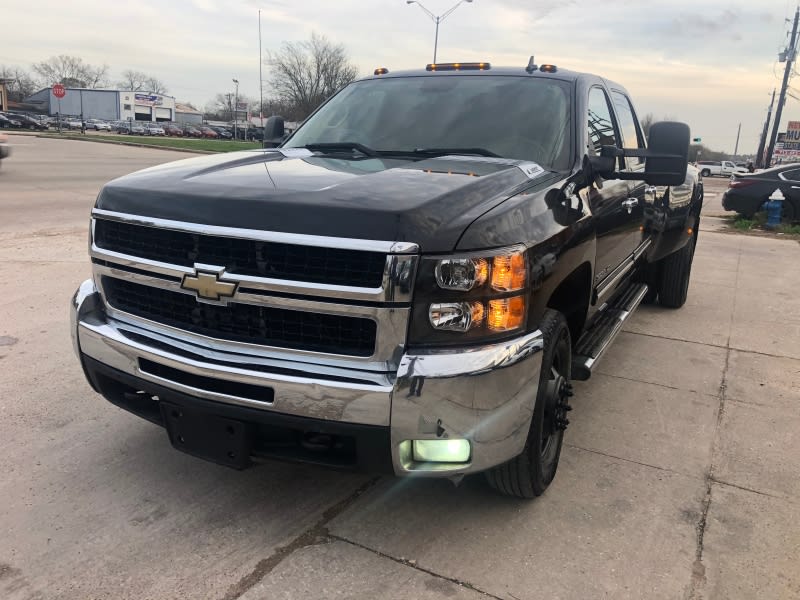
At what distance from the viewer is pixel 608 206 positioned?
11.3 feet

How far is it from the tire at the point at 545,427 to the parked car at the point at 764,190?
13.4 m

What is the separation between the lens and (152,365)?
2.48 metres

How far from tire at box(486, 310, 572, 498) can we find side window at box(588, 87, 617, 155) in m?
1.25

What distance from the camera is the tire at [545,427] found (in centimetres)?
254

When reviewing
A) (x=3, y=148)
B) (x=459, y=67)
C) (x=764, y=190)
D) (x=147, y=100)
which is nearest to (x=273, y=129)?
(x=459, y=67)

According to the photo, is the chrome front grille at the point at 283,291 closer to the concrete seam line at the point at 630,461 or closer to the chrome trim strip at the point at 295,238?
the chrome trim strip at the point at 295,238

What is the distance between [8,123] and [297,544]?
69638 mm

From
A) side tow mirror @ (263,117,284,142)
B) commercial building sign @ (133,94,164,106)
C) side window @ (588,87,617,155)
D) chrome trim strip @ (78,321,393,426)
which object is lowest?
chrome trim strip @ (78,321,393,426)

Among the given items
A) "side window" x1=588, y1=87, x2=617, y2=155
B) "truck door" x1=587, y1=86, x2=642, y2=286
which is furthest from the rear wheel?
"side window" x1=588, y1=87, x2=617, y2=155

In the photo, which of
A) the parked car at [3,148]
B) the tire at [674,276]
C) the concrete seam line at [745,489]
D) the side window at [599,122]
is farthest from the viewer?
the parked car at [3,148]

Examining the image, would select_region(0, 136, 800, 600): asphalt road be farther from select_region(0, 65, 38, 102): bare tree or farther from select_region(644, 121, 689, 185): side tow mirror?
select_region(0, 65, 38, 102): bare tree

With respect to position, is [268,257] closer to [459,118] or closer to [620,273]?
[459,118]

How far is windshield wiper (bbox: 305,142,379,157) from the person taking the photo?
3.42 meters

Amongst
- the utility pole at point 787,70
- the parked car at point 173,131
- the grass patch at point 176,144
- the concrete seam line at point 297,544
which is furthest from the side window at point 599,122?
the parked car at point 173,131
